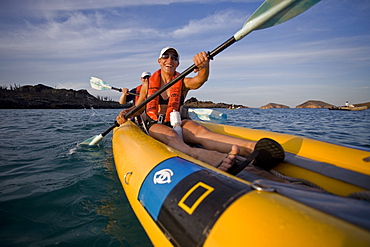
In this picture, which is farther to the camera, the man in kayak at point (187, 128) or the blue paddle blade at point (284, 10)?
the man in kayak at point (187, 128)

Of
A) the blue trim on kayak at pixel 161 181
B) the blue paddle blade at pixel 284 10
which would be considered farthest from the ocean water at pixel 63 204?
the blue paddle blade at pixel 284 10

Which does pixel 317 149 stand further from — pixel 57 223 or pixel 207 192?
pixel 57 223

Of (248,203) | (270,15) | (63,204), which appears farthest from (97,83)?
(248,203)

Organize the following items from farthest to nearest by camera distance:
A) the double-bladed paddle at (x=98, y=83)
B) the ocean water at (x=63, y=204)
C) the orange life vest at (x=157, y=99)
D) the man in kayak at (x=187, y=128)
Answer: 1. the double-bladed paddle at (x=98, y=83)
2. the orange life vest at (x=157, y=99)
3. the man in kayak at (x=187, y=128)
4. the ocean water at (x=63, y=204)

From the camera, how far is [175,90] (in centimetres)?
346

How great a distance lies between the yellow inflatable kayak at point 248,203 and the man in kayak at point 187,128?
40cm

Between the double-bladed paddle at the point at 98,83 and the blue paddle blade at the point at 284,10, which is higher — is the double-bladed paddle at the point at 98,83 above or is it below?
below

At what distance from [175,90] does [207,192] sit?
97.7 inches

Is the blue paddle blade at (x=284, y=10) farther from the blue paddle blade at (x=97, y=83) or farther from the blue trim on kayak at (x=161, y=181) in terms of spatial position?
the blue paddle blade at (x=97, y=83)

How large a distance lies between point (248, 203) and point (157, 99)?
9.47ft

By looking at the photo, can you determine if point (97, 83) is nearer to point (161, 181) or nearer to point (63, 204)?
point (63, 204)

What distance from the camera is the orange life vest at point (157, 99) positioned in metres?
3.46

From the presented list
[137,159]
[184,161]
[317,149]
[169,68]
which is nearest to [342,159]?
[317,149]

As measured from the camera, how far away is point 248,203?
3.28 feet
